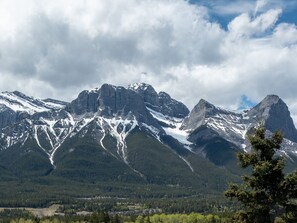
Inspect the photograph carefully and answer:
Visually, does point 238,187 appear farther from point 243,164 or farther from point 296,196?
point 296,196

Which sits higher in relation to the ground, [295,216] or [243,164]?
[243,164]

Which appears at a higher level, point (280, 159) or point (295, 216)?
point (280, 159)

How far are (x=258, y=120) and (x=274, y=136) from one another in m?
1.47

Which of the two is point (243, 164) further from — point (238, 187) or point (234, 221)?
A: point (234, 221)

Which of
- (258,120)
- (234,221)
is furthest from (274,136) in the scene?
(234,221)

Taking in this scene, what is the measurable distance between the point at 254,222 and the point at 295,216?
8.52ft

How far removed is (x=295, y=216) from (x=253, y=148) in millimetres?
5088

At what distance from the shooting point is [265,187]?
110 ft

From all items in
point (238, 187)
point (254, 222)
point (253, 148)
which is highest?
point (253, 148)

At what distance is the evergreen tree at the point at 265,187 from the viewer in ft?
107

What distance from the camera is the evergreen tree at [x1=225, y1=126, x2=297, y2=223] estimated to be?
32.6 metres

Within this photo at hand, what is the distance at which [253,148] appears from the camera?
34.0 meters

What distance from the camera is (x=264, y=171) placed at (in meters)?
32.5

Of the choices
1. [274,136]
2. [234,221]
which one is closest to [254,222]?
[234,221]
